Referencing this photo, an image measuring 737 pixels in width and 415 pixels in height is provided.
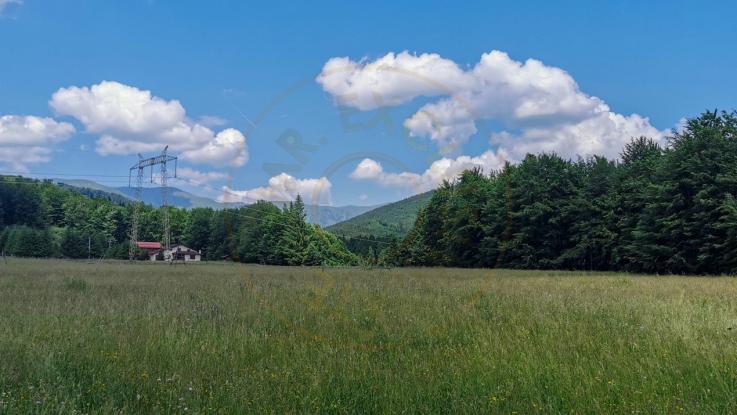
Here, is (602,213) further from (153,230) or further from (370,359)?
(153,230)

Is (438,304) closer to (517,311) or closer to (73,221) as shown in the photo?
(517,311)

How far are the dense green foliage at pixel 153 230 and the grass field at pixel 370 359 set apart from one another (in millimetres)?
7258

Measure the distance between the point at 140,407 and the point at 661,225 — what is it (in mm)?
43504

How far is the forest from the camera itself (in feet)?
119

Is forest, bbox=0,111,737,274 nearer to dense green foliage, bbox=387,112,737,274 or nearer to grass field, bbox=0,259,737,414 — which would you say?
dense green foliage, bbox=387,112,737,274

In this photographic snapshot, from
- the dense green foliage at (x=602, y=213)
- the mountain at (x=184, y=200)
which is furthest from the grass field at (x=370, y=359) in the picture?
the dense green foliage at (x=602, y=213)

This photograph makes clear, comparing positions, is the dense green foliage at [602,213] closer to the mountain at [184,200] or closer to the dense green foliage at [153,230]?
the dense green foliage at [153,230]

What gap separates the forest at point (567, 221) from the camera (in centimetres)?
3622

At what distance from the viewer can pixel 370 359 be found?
706cm

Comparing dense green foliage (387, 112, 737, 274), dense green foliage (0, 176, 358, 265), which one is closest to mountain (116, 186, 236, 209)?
dense green foliage (0, 176, 358, 265)

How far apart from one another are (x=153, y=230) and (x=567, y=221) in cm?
12216

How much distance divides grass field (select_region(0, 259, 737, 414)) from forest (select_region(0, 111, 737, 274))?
7785mm

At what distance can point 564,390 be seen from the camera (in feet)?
18.0

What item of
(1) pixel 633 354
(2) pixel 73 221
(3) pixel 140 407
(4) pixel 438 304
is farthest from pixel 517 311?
(2) pixel 73 221
